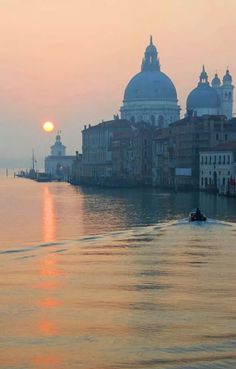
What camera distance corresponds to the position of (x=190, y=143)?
12381 cm

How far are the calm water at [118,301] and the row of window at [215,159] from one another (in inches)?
2555

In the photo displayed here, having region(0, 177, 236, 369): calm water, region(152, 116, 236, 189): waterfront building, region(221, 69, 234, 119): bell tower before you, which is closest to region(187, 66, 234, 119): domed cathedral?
region(221, 69, 234, 119): bell tower

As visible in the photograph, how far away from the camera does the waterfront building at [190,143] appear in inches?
4737

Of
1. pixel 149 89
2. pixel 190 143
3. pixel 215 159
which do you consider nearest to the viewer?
pixel 215 159

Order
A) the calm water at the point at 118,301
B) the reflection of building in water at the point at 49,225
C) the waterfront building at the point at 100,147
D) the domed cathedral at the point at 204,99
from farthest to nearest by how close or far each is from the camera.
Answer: the waterfront building at the point at 100,147 → the domed cathedral at the point at 204,99 → the reflection of building in water at the point at 49,225 → the calm water at the point at 118,301

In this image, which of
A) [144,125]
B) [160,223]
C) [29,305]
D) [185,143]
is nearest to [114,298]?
[29,305]

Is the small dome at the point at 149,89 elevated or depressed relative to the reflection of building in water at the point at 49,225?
elevated

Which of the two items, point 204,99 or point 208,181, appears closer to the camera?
point 208,181

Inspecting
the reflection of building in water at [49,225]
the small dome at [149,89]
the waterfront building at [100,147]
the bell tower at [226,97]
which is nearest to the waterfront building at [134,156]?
the waterfront building at [100,147]

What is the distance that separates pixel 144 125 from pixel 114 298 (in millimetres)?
151344

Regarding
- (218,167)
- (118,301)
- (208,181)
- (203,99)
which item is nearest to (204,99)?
(203,99)

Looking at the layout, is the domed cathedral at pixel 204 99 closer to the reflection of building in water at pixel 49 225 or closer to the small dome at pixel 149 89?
the small dome at pixel 149 89

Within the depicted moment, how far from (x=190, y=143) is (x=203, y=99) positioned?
189 feet

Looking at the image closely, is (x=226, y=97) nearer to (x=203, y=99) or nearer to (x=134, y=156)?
(x=203, y=99)
